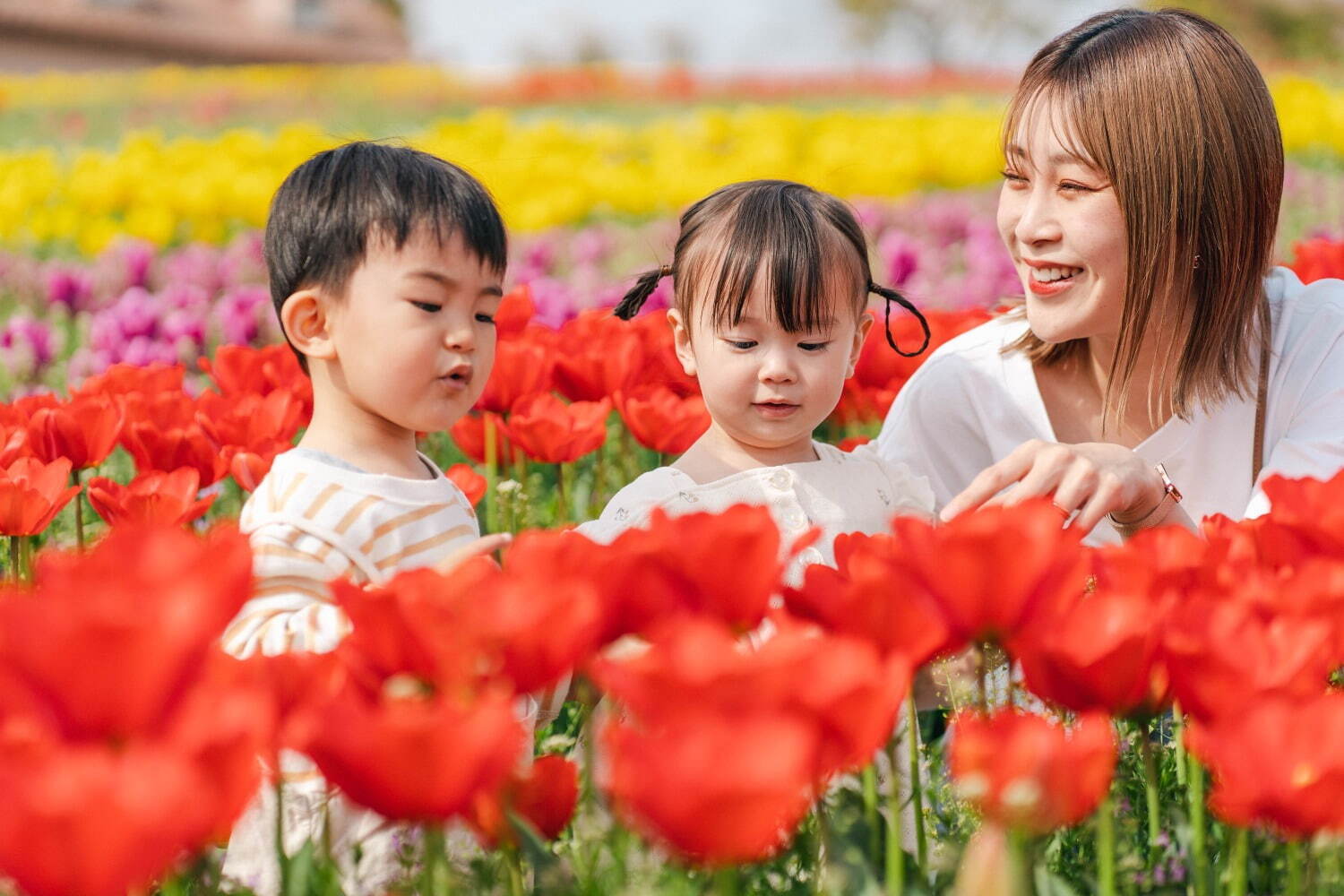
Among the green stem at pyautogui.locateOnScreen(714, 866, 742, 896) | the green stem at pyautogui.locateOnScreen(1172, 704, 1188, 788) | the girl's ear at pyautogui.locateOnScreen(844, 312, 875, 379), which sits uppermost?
the girl's ear at pyautogui.locateOnScreen(844, 312, 875, 379)

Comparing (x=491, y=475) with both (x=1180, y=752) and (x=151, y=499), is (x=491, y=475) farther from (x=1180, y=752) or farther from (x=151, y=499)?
(x=1180, y=752)

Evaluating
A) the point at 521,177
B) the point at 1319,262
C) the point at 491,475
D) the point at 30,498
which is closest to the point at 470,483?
the point at 491,475

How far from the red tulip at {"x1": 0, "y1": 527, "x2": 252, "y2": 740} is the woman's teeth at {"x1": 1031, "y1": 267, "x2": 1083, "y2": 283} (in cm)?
182

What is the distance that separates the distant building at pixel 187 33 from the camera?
33.6 metres

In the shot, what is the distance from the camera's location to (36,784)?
785 mm

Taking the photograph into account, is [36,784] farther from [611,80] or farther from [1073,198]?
[611,80]

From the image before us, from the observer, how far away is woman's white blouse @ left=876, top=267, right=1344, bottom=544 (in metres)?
2.55

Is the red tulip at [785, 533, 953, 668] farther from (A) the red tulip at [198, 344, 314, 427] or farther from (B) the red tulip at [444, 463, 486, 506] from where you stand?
(A) the red tulip at [198, 344, 314, 427]

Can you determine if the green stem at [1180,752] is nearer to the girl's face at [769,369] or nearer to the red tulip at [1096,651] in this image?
the red tulip at [1096,651]

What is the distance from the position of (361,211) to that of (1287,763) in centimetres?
143

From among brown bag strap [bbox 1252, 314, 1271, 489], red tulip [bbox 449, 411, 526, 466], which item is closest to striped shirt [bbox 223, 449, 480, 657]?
red tulip [bbox 449, 411, 526, 466]

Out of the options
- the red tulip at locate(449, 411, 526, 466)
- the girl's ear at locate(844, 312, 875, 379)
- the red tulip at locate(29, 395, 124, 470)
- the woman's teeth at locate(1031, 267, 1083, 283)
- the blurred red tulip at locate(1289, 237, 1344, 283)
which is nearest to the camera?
the red tulip at locate(29, 395, 124, 470)

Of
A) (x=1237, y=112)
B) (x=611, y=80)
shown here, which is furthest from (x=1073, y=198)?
(x=611, y=80)

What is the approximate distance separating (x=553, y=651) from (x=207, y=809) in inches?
10.7
